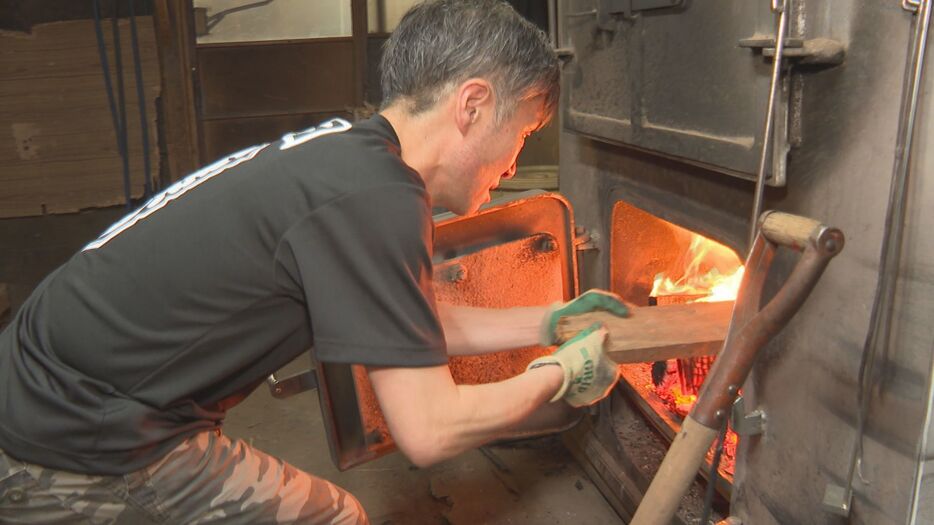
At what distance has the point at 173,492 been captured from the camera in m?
1.56

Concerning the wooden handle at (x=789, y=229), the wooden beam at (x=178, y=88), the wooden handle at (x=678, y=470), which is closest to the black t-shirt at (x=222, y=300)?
the wooden handle at (x=678, y=470)

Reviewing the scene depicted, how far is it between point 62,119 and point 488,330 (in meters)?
3.98

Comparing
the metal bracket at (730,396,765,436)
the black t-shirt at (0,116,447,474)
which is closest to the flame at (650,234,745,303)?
the metal bracket at (730,396,765,436)

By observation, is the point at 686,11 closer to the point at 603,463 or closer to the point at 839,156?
the point at 839,156

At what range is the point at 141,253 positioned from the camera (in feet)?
4.79

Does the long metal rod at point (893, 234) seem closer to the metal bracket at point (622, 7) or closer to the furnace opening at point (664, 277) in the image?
the metal bracket at point (622, 7)

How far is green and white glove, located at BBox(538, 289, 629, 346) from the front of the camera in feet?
6.31

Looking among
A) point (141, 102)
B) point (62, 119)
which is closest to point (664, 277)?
point (141, 102)

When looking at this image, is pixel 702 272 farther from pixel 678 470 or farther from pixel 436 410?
pixel 436 410

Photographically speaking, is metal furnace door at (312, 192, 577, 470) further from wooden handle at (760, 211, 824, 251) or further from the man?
wooden handle at (760, 211, 824, 251)

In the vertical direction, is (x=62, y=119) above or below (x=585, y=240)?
above

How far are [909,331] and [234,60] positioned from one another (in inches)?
199

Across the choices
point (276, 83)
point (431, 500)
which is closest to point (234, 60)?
point (276, 83)

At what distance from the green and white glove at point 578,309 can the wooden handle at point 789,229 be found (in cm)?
56
